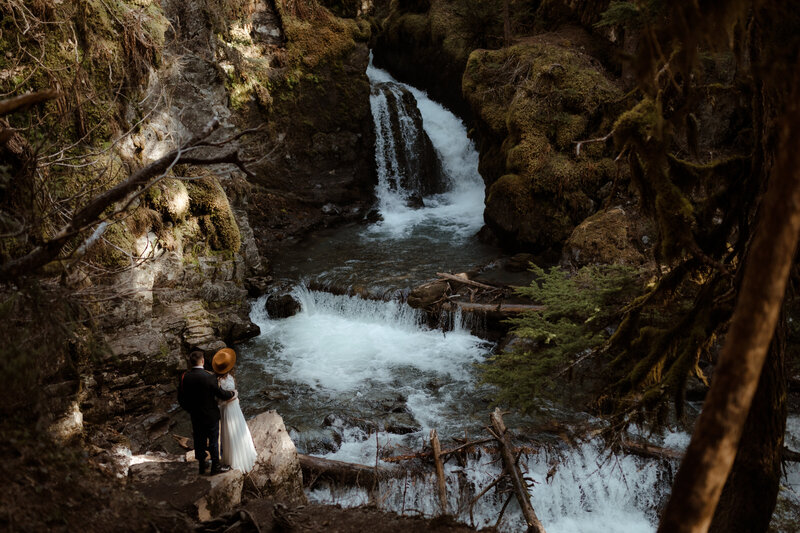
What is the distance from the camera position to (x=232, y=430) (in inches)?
223

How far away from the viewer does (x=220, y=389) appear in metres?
5.46

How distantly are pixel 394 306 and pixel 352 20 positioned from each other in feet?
45.8

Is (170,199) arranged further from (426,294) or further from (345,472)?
(345,472)

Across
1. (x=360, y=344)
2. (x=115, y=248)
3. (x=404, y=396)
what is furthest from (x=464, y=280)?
(x=115, y=248)

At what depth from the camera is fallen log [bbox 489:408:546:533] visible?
16.3ft

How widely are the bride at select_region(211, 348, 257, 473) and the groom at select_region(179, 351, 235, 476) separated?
0.33ft

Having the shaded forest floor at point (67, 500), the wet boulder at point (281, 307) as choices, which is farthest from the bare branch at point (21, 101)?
the wet boulder at point (281, 307)

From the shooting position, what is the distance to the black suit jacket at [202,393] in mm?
5332

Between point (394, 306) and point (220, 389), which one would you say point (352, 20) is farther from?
point (220, 389)

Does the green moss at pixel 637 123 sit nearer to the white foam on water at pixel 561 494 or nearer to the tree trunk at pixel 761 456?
the tree trunk at pixel 761 456

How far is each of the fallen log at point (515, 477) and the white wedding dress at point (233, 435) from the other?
3214 millimetres

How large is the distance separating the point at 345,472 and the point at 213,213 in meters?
7.67

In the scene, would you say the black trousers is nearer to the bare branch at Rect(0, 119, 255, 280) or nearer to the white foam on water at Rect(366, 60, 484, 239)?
the bare branch at Rect(0, 119, 255, 280)

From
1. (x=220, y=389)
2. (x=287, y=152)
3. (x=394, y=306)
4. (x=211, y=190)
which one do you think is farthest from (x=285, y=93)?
(x=220, y=389)
